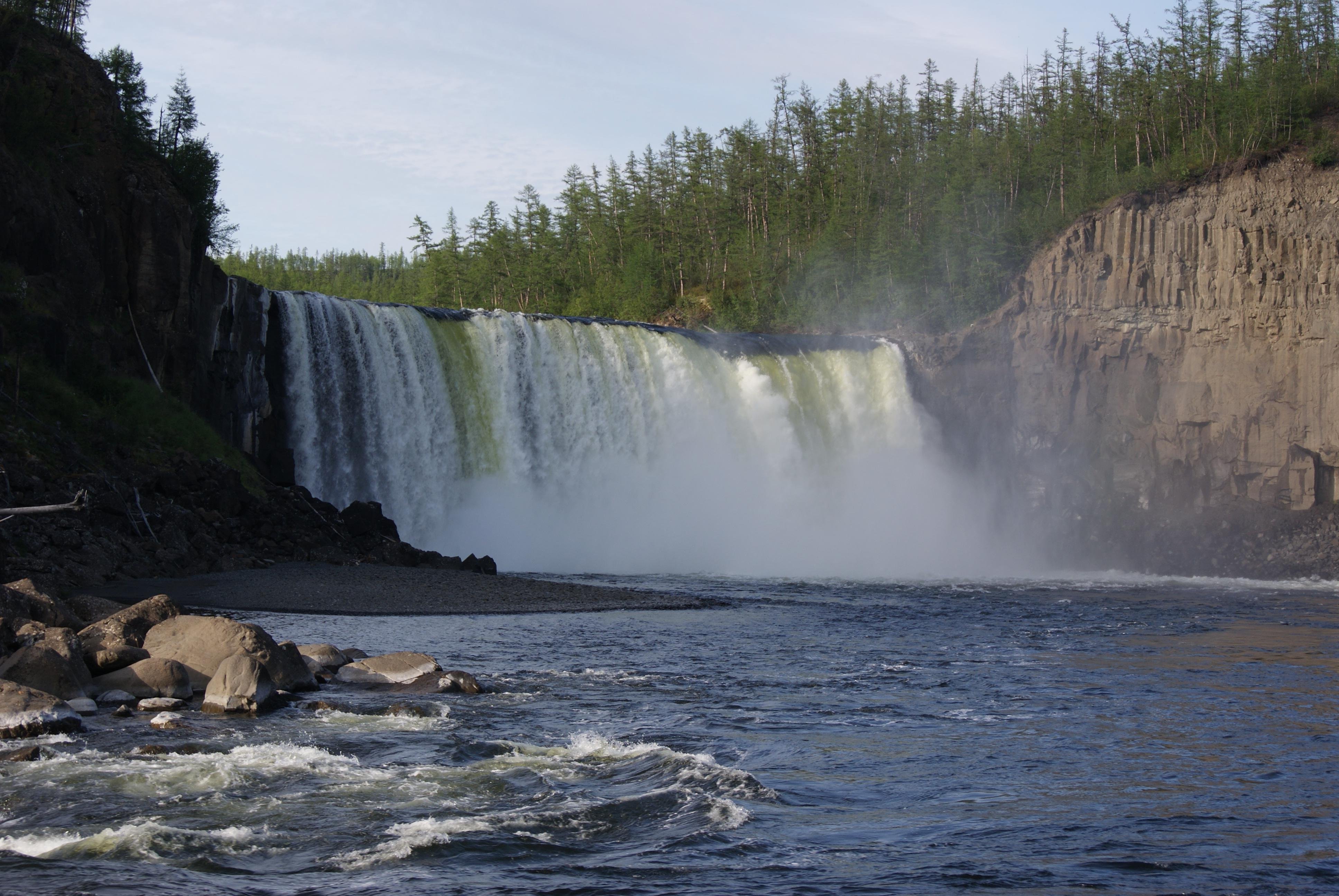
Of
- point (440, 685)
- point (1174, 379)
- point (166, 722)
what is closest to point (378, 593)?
point (440, 685)

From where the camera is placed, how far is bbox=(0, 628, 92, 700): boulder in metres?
13.0

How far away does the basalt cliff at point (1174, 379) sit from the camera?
4162 cm

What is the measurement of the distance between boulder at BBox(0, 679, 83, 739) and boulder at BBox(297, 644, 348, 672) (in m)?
4.14

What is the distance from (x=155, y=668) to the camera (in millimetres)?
14148

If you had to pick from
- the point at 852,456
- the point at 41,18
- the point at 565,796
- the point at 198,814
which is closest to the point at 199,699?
the point at 198,814

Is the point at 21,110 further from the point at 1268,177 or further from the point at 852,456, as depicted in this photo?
the point at 1268,177

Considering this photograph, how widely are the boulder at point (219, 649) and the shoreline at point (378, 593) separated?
6.37 meters

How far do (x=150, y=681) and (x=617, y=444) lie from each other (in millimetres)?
27140

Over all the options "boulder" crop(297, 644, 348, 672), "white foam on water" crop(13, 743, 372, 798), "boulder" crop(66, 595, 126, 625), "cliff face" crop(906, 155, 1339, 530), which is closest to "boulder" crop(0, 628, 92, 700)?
"white foam on water" crop(13, 743, 372, 798)

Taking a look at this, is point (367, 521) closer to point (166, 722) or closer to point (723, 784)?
point (166, 722)

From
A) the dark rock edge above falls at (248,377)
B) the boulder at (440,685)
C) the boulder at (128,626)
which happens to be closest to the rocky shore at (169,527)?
the dark rock edge above falls at (248,377)

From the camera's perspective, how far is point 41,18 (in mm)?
34750

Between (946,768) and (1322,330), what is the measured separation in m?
38.0

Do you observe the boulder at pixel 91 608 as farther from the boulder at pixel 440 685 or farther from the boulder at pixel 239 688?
the boulder at pixel 440 685
